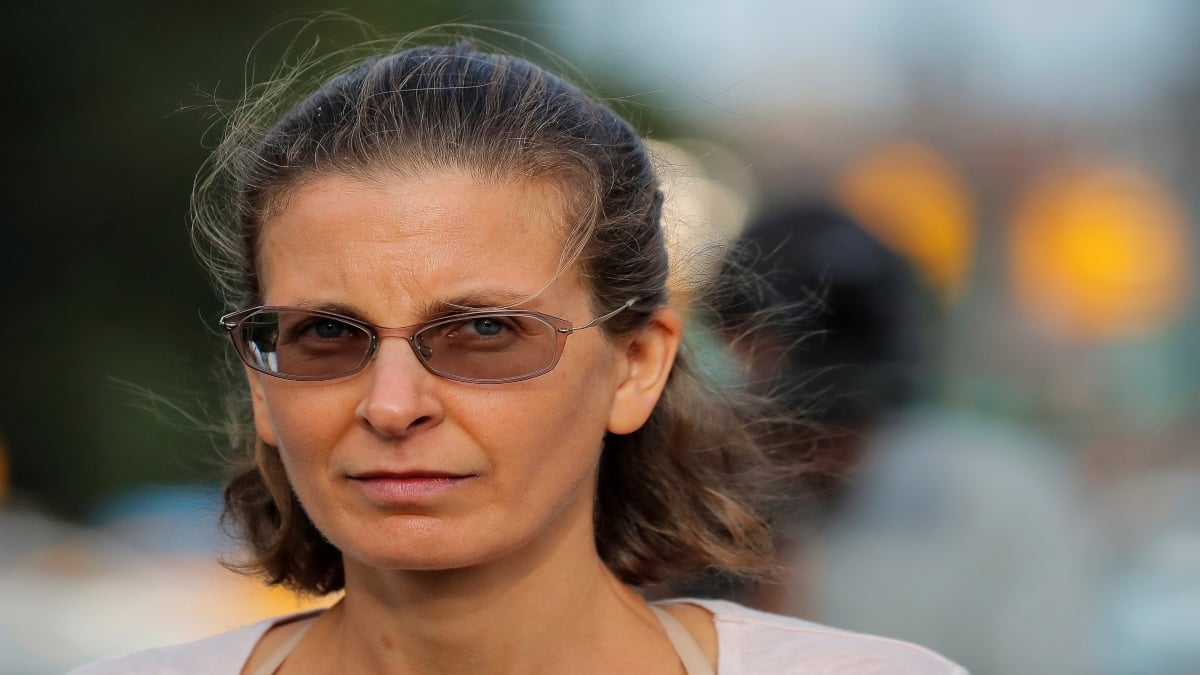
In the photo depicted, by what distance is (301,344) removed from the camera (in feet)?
7.43

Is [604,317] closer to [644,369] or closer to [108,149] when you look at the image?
[644,369]

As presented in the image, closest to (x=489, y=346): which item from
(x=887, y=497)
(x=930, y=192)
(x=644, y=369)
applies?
(x=644, y=369)

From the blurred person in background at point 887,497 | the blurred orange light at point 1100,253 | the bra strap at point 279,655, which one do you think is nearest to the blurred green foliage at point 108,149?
the blurred person in background at point 887,497

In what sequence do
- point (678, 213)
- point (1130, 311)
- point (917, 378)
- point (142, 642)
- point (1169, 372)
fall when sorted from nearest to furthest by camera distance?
point (678, 213), point (917, 378), point (142, 642), point (1169, 372), point (1130, 311)

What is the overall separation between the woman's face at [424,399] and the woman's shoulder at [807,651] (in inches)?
16.8

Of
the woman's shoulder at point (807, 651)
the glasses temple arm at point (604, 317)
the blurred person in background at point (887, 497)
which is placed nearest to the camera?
the glasses temple arm at point (604, 317)


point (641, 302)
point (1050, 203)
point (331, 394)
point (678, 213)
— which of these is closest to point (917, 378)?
point (678, 213)

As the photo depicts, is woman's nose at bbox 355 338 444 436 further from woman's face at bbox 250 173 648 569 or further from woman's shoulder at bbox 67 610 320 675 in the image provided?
woman's shoulder at bbox 67 610 320 675

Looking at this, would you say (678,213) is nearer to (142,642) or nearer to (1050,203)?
(142,642)

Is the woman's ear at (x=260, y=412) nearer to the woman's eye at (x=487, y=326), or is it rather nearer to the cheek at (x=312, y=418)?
the cheek at (x=312, y=418)

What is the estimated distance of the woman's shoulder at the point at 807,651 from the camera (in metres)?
2.44

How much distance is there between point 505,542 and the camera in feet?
7.31

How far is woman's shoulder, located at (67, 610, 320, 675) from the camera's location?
2.56 metres

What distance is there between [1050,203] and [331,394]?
9.56 meters
